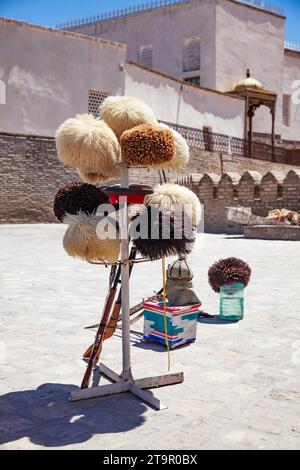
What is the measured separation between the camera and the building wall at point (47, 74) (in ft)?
71.8

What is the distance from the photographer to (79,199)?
3.55m

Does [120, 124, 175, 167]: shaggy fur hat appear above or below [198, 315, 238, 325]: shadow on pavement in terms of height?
above

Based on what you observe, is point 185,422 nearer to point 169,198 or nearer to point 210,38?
point 169,198

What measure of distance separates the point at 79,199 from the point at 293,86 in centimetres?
3736

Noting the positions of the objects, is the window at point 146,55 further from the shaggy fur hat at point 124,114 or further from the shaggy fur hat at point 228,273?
the shaggy fur hat at point 124,114

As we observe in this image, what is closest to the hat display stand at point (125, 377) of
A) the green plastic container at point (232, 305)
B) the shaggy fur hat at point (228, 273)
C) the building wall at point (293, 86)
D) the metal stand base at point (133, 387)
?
the metal stand base at point (133, 387)

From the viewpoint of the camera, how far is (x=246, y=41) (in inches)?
1356

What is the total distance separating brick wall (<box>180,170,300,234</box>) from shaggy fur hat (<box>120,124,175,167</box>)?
1541 cm

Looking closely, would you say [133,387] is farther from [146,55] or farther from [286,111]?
[286,111]

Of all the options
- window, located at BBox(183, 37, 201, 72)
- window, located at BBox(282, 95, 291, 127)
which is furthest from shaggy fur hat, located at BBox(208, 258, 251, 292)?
window, located at BBox(282, 95, 291, 127)

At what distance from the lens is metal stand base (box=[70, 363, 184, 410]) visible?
11.5 feet

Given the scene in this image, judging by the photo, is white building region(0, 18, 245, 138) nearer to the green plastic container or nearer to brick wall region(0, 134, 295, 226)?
brick wall region(0, 134, 295, 226)

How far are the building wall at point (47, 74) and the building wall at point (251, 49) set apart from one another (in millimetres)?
10197
